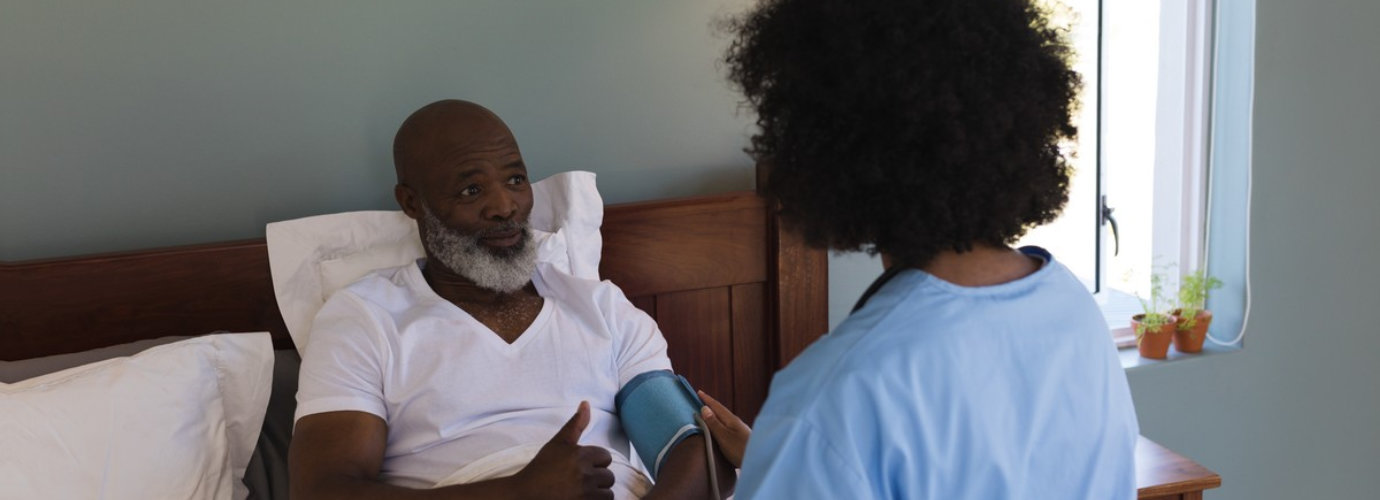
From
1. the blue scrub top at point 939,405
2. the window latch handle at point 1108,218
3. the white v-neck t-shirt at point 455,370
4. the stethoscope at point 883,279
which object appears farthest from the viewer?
the window latch handle at point 1108,218

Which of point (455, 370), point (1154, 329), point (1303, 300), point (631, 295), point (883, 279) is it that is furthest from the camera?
point (1303, 300)

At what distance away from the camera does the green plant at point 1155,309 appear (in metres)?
2.57

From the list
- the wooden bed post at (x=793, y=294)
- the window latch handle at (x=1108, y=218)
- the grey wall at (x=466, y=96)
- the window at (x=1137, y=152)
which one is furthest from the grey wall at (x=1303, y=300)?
the wooden bed post at (x=793, y=294)

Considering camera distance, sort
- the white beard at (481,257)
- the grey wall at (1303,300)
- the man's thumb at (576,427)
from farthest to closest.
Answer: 1. the grey wall at (1303,300)
2. the white beard at (481,257)
3. the man's thumb at (576,427)

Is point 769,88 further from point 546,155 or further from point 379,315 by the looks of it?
point 546,155

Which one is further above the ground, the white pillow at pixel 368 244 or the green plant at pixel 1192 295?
the white pillow at pixel 368 244

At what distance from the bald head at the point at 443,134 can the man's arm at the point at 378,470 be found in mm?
436

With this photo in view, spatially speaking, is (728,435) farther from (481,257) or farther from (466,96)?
(466,96)

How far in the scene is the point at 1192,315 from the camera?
102 inches

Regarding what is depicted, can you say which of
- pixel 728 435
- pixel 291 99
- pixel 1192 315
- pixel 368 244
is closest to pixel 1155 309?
pixel 1192 315

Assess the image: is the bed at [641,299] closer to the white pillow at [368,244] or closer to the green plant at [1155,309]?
the white pillow at [368,244]

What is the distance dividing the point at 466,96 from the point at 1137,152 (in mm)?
1577

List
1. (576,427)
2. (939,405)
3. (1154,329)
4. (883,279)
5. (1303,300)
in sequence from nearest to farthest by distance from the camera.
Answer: (939,405), (883,279), (576,427), (1154,329), (1303,300)

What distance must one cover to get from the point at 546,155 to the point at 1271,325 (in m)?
1.72
